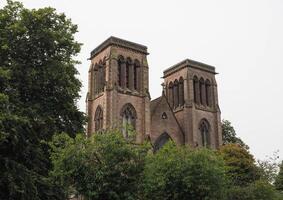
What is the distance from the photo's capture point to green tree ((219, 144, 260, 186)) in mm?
44250

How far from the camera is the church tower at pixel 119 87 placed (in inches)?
1783

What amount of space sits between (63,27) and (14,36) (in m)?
3.36

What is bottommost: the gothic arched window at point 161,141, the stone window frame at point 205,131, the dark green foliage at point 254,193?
the dark green foliage at point 254,193

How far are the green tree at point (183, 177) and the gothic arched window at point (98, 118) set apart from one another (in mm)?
23607

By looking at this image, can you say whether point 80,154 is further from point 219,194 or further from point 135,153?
point 219,194

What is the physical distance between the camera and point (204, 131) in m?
53.4

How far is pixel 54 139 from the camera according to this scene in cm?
2219

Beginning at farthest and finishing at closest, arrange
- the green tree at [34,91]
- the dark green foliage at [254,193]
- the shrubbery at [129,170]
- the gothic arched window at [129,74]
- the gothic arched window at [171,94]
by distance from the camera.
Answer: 1. the gothic arched window at [171,94]
2. the gothic arched window at [129,74]
3. the dark green foliage at [254,193]
4. the green tree at [34,91]
5. the shrubbery at [129,170]

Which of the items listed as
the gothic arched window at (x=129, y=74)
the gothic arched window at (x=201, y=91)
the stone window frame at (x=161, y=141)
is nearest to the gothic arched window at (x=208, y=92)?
the gothic arched window at (x=201, y=91)

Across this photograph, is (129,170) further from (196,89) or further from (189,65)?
(189,65)

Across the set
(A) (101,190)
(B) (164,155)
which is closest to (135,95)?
(B) (164,155)

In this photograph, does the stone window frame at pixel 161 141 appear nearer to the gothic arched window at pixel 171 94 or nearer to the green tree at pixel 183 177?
the gothic arched window at pixel 171 94

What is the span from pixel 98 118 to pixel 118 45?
7934 millimetres

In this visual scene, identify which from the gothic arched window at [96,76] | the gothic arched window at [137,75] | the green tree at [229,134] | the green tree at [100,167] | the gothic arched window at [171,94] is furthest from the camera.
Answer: the green tree at [229,134]
